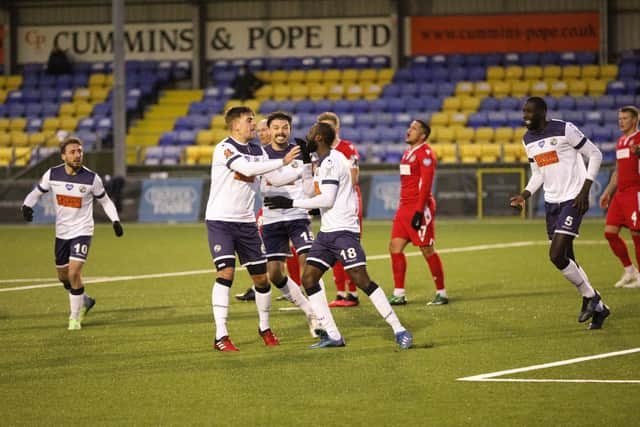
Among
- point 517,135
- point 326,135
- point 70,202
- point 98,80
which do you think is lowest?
point 70,202

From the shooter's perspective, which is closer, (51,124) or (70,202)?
(70,202)

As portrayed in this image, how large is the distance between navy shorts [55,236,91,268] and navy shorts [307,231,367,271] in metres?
3.08

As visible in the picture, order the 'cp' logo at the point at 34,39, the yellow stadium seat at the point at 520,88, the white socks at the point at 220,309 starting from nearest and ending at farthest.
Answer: the white socks at the point at 220,309 < the yellow stadium seat at the point at 520,88 < the 'cp' logo at the point at 34,39

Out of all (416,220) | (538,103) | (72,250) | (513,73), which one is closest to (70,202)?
(72,250)

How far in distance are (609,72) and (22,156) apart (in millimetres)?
19068

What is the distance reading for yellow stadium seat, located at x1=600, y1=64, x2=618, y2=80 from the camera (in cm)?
3738

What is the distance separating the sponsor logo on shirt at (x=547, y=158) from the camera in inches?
439

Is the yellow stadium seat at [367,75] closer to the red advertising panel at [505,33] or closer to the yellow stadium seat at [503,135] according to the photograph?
the red advertising panel at [505,33]

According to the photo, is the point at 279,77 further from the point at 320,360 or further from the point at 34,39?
the point at 320,360

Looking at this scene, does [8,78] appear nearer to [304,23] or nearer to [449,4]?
[304,23]

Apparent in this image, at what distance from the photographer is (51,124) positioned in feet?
127

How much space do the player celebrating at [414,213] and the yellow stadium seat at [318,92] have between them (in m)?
25.5

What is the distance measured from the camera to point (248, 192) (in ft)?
34.0

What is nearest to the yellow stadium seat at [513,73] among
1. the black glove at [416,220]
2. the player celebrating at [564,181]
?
the black glove at [416,220]
